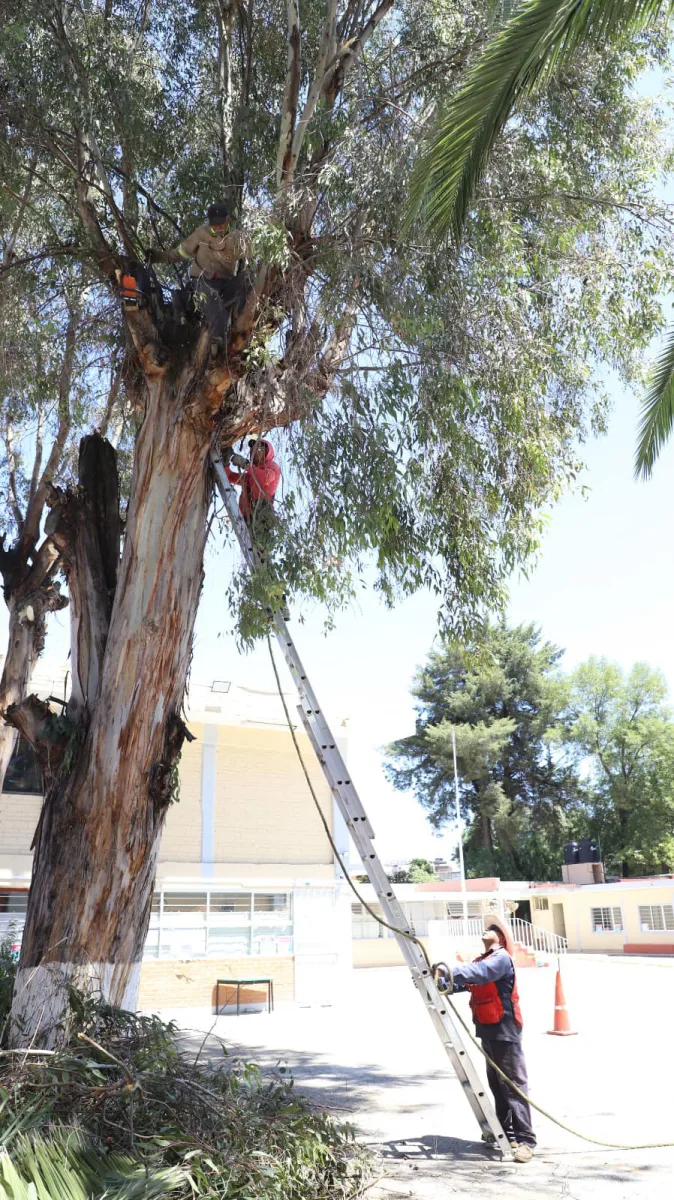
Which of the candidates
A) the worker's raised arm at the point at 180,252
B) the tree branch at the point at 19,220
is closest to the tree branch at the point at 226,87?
the worker's raised arm at the point at 180,252

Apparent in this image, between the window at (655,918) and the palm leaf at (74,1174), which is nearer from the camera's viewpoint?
the palm leaf at (74,1174)

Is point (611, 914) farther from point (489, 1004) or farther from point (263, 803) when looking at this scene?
point (489, 1004)

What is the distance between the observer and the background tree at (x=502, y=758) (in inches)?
2116

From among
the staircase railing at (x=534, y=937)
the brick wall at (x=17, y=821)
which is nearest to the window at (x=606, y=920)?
the staircase railing at (x=534, y=937)

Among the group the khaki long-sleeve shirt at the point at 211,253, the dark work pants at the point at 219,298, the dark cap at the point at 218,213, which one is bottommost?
the dark work pants at the point at 219,298

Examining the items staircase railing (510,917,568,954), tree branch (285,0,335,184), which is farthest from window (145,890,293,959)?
staircase railing (510,917,568,954)

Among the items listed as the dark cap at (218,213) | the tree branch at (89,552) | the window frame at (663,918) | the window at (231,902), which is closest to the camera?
the tree branch at (89,552)

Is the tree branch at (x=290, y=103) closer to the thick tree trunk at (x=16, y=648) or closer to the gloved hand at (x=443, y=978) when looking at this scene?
the thick tree trunk at (x=16, y=648)

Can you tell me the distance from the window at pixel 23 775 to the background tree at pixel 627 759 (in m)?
38.2

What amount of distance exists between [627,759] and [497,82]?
5241 centimetres

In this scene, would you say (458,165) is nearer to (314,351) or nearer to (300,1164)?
(314,351)

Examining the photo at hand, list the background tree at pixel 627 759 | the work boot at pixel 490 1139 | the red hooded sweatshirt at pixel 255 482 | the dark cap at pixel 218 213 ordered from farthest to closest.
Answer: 1. the background tree at pixel 627 759
2. the dark cap at pixel 218 213
3. the red hooded sweatshirt at pixel 255 482
4. the work boot at pixel 490 1139

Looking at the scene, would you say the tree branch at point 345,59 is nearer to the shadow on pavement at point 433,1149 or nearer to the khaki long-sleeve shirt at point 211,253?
the khaki long-sleeve shirt at point 211,253

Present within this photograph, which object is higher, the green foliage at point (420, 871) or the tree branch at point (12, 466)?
the tree branch at point (12, 466)
